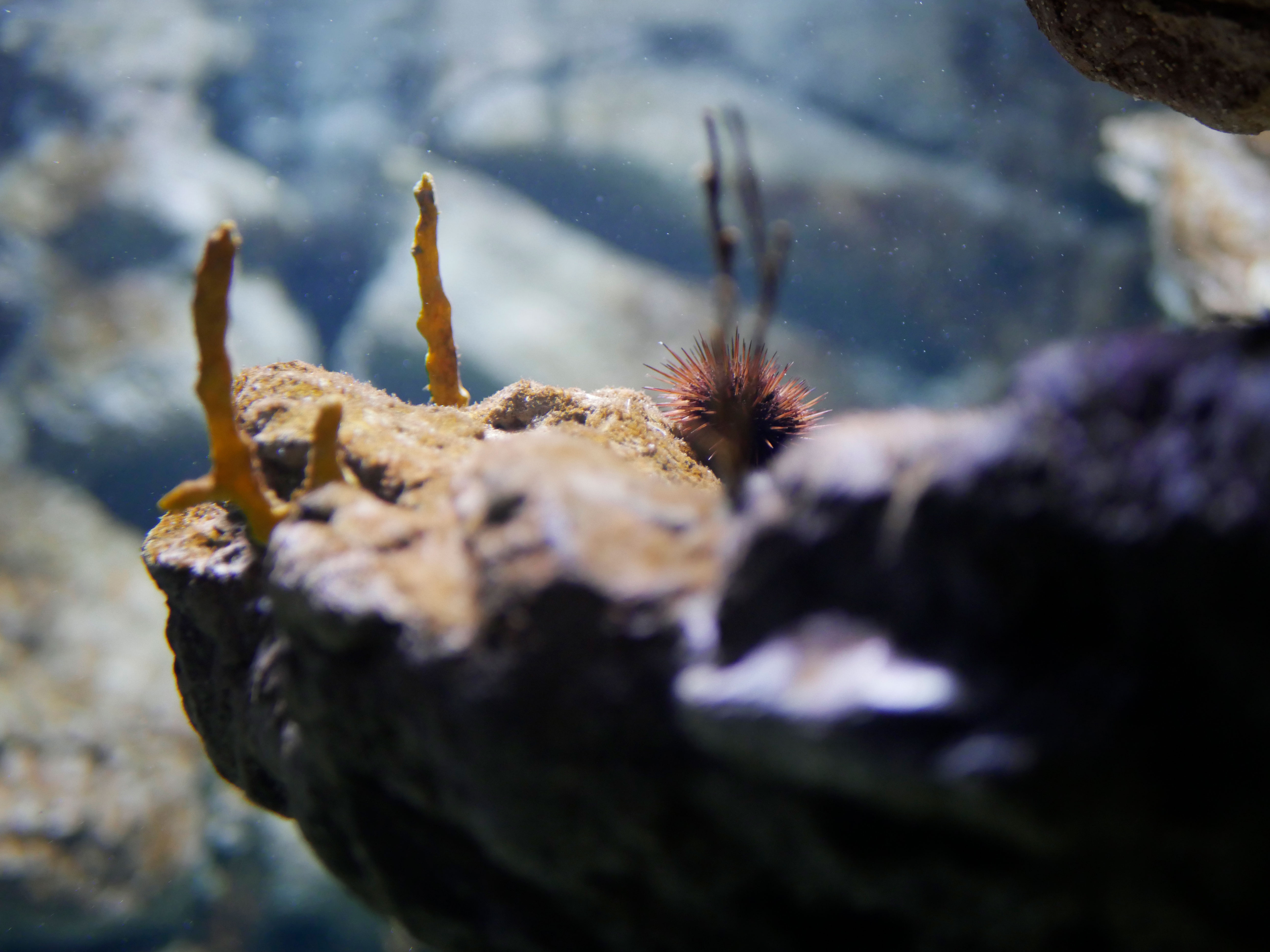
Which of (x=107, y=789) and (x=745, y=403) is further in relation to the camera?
(x=107, y=789)

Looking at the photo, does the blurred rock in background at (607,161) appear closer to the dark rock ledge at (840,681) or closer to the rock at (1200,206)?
the rock at (1200,206)

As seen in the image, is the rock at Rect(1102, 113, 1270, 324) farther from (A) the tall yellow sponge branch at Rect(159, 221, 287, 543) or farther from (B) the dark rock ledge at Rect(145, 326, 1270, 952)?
(A) the tall yellow sponge branch at Rect(159, 221, 287, 543)

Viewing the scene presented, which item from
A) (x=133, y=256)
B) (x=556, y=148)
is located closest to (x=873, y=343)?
(x=556, y=148)

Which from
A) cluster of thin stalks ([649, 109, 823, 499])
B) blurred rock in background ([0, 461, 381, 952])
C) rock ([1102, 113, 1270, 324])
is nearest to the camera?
cluster of thin stalks ([649, 109, 823, 499])

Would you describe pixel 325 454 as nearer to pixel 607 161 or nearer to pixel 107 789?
pixel 107 789

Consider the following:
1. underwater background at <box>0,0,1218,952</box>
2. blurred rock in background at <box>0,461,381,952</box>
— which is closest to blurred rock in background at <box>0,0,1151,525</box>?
underwater background at <box>0,0,1218,952</box>

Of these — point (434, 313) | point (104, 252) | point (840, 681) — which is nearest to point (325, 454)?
Result: point (434, 313)
